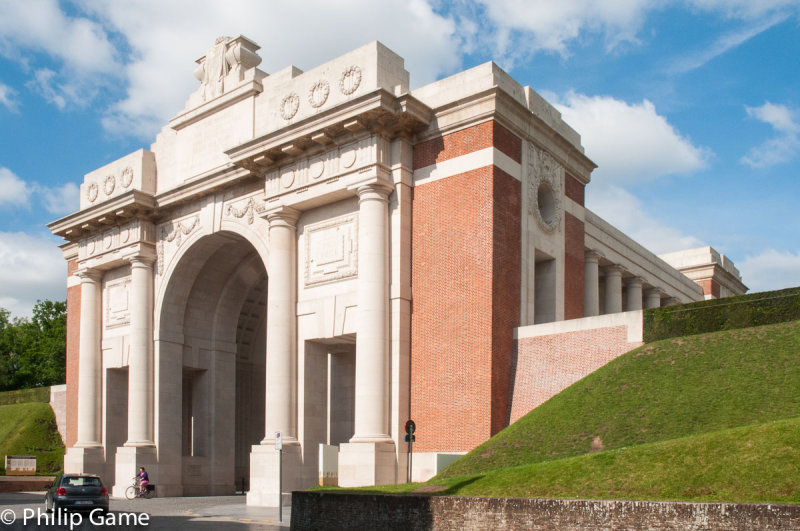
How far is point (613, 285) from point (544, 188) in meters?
12.8

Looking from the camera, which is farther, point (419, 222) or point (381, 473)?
point (419, 222)

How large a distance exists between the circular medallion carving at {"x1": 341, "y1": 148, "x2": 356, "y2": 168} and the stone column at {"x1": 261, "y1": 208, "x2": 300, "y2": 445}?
310 cm

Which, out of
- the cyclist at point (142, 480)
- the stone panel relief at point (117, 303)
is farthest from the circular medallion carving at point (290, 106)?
the cyclist at point (142, 480)

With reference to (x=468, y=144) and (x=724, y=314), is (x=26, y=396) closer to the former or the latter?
(x=468, y=144)

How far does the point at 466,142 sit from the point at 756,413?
41.0 feet

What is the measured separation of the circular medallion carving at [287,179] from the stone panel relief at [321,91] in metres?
2.08

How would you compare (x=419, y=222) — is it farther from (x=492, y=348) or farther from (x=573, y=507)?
(x=573, y=507)

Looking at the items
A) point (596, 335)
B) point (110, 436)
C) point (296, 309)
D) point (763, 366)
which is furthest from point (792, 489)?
point (110, 436)

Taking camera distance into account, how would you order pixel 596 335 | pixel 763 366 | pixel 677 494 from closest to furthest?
pixel 677 494
pixel 763 366
pixel 596 335

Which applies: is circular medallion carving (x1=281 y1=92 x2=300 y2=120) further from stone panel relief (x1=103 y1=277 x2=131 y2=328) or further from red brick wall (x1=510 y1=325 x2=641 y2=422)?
stone panel relief (x1=103 y1=277 x2=131 y2=328)

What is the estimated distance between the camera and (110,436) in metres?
40.1

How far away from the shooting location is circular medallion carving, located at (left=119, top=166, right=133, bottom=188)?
129 ft

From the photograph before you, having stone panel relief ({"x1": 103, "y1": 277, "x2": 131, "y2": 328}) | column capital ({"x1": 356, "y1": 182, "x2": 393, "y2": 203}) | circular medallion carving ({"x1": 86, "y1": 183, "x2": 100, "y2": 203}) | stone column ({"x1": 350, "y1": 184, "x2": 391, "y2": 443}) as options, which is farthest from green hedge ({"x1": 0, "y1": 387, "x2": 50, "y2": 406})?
column capital ({"x1": 356, "y1": 182, "x2": 393, "y2": 203})

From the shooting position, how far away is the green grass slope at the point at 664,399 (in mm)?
20531
